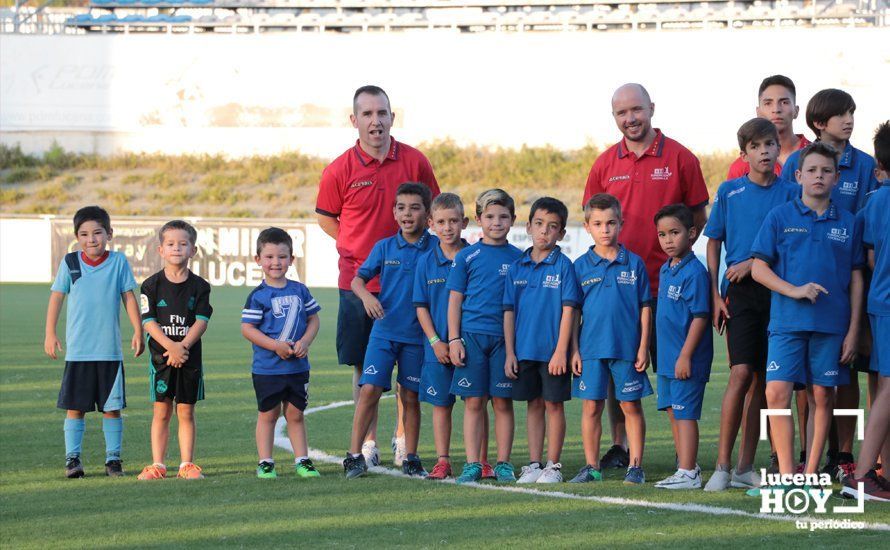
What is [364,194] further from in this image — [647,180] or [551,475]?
[551,475]

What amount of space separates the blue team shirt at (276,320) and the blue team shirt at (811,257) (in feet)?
8.34

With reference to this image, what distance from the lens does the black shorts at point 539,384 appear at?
6.79m

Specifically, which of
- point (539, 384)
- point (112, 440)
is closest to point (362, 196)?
point (539, 384)

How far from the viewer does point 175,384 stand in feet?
23.6

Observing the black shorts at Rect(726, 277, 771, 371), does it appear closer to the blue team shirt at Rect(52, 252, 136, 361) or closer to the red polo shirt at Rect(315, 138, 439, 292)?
the red polo shirt at Rect(315, 138, 439, 292)

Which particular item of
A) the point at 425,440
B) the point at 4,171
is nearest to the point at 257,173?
the point at 4,171

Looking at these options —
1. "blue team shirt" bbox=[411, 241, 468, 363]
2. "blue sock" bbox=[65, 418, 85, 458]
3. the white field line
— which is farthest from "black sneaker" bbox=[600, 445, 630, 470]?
"blue sock" bbox=[65, 418, 85, 458]

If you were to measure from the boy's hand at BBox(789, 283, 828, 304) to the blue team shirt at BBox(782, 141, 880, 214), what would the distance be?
2.77ft

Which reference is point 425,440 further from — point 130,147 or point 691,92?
point 130,147

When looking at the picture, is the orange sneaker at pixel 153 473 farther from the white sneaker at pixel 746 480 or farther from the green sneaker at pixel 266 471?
the white sneaker at pixel 746 480

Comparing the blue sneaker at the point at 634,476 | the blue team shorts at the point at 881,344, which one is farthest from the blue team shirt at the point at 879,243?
the blue sneaker at the point at 634,476

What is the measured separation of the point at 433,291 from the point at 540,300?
Result: 25.1 inches

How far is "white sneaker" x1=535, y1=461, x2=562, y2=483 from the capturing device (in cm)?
668

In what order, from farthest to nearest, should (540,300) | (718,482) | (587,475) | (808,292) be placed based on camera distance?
(540,300)
(587,475)
(718,482)
(808,292)
